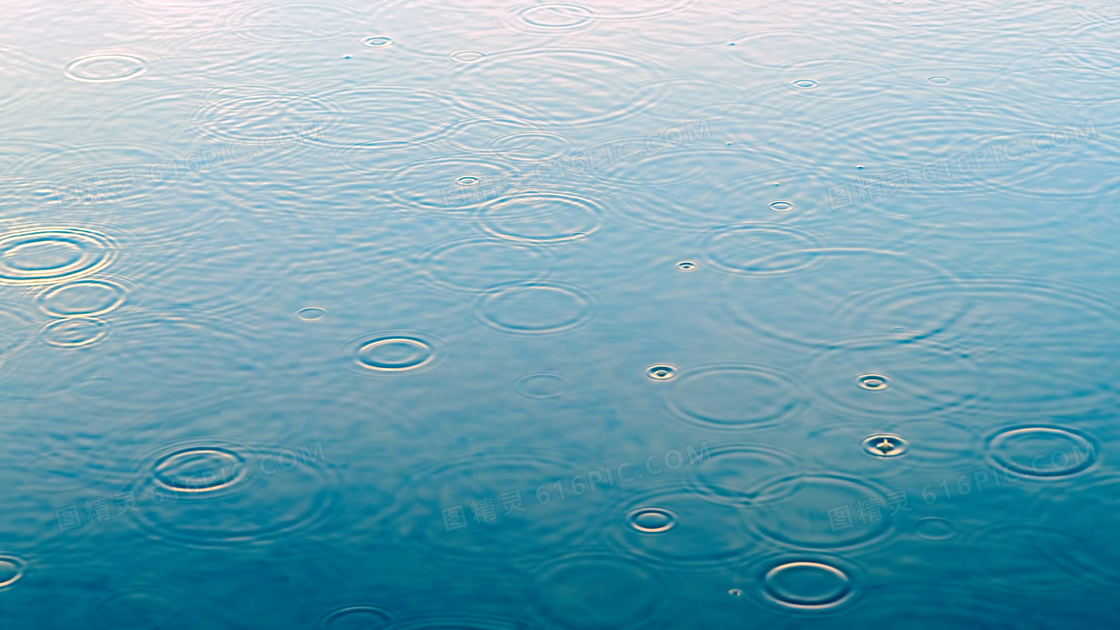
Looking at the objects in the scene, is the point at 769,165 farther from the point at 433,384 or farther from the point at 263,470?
the point at 263,470

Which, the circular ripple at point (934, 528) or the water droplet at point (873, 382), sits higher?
the water droplet at point (873, 382)

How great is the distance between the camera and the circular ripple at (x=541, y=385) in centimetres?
280

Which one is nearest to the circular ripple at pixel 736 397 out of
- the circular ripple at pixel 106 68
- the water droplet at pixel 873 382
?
the water droplet at pixel 873 382

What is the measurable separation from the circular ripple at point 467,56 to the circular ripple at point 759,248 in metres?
1.24

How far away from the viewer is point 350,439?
8.85 ft

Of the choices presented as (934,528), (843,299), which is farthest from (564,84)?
(934,528)

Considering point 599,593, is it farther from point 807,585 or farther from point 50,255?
point 50,255

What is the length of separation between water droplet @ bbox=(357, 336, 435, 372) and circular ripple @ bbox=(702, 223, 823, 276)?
31.4 inches

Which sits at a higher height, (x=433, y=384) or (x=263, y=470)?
(x=433, y=384)

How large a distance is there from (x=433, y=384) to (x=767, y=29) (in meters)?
2.16

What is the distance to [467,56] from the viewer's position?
4188 mm

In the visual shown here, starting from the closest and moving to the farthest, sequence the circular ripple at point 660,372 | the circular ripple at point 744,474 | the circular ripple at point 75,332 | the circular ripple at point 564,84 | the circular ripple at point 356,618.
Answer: the circular ripple at point 356,618, the circular ripple at point 744,474, the circular ripple at point 660,372, the circular ripple at point 75,332, the circular ripple at point 564,84

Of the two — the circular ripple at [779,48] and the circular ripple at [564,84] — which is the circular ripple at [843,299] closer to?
the circular ripple at [564,84]

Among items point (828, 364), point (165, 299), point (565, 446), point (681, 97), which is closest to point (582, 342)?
point (565, 446)
